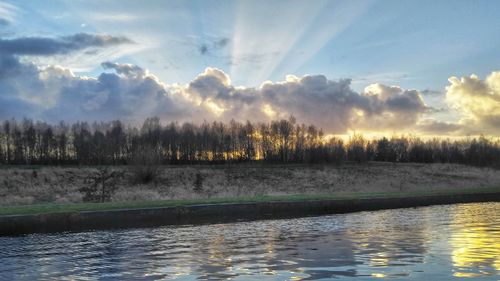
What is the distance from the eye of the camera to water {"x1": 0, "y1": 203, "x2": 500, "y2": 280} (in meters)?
10.2

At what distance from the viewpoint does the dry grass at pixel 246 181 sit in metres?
47.5

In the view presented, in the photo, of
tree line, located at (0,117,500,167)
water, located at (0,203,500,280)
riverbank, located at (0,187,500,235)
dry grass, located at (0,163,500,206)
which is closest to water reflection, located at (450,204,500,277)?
water, located at (0,203,500,280)

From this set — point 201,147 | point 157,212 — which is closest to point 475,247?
point 157,212

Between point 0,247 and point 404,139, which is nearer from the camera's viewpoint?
point 0,247

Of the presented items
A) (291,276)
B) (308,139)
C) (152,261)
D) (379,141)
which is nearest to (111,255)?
(152,261)

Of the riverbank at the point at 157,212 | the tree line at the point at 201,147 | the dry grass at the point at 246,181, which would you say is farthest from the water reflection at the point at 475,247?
the tree line at the point at 201,147

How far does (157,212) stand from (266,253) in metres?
11.0

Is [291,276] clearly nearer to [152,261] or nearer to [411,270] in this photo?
[411,270]

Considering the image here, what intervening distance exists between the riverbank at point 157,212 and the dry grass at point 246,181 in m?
14.1

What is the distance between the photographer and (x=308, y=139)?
13762cm

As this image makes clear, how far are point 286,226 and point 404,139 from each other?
155 m

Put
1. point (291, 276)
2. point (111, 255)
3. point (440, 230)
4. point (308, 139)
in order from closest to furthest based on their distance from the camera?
point (291, 276) → point (111, 255) → point (440, 230) → point (308, 139)

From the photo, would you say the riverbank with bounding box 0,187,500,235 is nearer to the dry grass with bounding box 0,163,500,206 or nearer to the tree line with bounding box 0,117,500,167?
the dry grass with bounding box 0,163,500,206

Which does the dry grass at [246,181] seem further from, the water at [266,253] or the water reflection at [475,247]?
the water reflection at [475,247]
